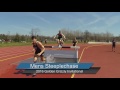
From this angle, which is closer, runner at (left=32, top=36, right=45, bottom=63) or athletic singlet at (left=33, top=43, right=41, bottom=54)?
runner at (left=32, top=36, right=45, bottom=63)

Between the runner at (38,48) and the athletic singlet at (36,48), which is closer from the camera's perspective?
the runner at (38,48)

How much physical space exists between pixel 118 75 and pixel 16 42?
38.9 meters
